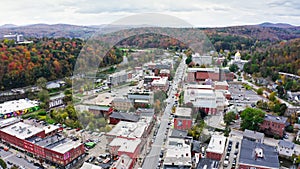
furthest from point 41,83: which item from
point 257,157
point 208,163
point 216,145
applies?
point 257,157

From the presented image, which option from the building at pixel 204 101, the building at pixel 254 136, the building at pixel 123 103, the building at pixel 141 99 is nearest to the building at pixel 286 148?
the building at pixel 254 136

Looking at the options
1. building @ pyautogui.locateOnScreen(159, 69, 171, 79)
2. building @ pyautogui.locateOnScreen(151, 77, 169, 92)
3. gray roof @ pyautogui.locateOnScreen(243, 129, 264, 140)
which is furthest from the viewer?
building @ pyautogui.locateOnScreen(159, 69, 171, 79)

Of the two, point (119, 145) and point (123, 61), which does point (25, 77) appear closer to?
point (123, 61)

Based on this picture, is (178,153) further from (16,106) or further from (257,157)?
(16,106)

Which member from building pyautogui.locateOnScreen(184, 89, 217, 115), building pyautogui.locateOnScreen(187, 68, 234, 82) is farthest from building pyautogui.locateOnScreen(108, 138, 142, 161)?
building pyautogui.locateOnScreen(187, 68, 234, 82)

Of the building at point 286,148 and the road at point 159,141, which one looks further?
the building at point 286,148

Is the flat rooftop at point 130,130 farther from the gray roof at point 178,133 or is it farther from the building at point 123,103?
the building at point 123,103

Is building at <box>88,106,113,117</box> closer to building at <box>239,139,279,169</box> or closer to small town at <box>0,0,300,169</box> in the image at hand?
small town at <box>0,0,300,169</box>
